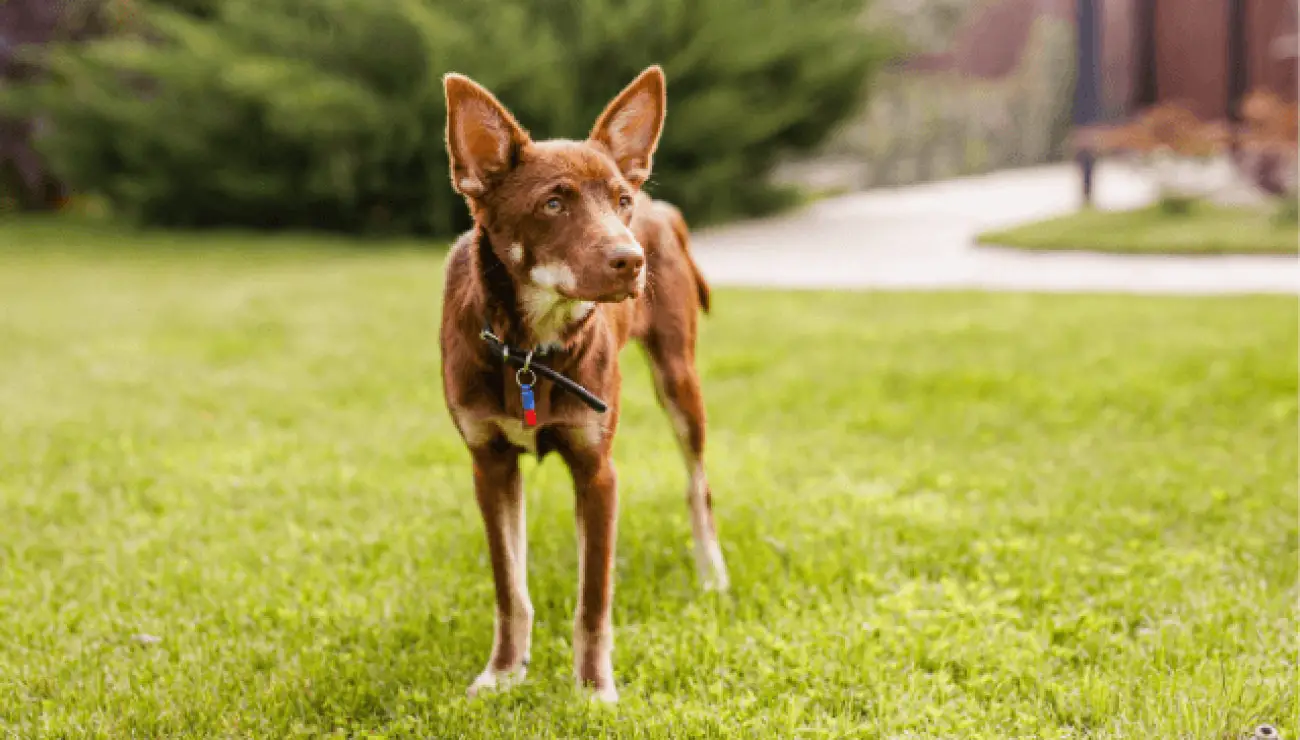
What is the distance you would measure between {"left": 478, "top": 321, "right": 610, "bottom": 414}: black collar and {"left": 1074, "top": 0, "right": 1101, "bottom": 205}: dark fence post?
11.0 m

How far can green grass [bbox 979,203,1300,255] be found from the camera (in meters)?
9.95

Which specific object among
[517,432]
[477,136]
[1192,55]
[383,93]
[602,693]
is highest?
[1192,55]

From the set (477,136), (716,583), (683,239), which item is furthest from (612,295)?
(716,583)

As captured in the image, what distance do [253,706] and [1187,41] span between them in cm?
1598

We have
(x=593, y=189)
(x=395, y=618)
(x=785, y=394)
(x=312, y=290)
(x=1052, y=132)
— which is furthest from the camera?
(x=1052, y=132)

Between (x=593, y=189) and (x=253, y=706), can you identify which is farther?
(x=253, y=706)

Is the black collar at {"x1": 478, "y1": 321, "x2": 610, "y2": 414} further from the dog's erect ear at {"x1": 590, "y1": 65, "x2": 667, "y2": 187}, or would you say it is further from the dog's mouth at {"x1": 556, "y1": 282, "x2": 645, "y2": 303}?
the dog's erect ear at {"x1": 590, "y1": 65, "x2": 667, "y2": 187}

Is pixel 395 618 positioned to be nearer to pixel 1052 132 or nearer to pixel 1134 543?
pixel 1134 543

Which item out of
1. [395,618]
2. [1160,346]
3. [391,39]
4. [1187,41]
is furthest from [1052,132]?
[395,618]

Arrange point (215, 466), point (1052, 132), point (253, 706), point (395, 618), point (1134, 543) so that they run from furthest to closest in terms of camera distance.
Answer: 1. point (1052, 132)
2. point (215, 466)
3. point (1134, 543)
4. point (395, 618)
5. point (253, 706)

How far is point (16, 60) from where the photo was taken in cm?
1514

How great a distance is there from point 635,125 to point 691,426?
102 cm

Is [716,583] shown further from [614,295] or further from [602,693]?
[614,295]

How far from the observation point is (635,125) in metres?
2.82
